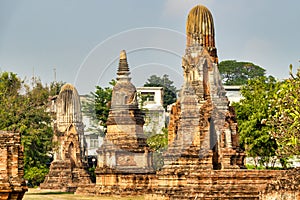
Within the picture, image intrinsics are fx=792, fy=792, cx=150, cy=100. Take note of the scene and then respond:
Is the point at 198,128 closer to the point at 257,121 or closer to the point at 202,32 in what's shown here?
the point at 202,32

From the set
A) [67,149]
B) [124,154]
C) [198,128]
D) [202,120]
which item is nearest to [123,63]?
[124,154]

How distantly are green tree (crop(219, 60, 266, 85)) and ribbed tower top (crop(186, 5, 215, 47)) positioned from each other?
49.1 meters

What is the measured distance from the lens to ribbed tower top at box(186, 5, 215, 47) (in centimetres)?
3394

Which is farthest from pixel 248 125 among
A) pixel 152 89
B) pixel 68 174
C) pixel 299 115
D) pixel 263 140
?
pixel 299 115

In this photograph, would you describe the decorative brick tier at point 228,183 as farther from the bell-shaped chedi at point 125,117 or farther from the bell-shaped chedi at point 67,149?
the bell-shaped chedi at point 67,149

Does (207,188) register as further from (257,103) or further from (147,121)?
(147,121)

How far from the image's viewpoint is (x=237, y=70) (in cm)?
8506

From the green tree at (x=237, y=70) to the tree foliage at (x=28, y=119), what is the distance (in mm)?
38866

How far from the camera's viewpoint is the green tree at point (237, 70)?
83750mm

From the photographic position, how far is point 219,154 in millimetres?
31016

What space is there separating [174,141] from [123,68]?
968cm

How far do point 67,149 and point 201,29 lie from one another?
56.0ft

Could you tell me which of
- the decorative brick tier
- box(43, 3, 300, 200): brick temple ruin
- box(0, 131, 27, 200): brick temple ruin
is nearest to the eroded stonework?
box(43, 3, 300, 200): brick temple ruin

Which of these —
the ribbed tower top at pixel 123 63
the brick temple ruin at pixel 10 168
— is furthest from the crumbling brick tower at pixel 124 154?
the brick temple ruin at pixel 10 168
